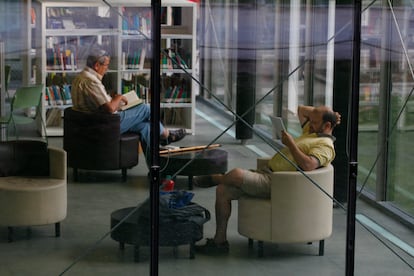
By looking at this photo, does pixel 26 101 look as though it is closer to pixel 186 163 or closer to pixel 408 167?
pixel 186 163

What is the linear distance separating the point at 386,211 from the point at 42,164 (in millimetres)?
2141

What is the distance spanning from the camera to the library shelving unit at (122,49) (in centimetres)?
835

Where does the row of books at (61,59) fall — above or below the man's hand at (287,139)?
above

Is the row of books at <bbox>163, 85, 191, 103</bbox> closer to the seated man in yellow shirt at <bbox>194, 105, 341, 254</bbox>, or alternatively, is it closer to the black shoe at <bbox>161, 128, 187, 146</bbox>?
the black shoe at <bbox>161, 128, 187, 146</bbox>

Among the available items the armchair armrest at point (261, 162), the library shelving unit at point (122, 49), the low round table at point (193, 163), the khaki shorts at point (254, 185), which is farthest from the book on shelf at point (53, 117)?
the armchair armrest at point (261, 162)

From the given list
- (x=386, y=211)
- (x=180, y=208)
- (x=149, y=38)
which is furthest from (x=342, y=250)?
(x=149, y=38)

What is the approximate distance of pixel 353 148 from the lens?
28.9 feet

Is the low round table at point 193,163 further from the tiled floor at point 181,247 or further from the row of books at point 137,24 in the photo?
the row of books at point 137,24

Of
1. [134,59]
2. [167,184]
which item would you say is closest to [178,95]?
[134,59]

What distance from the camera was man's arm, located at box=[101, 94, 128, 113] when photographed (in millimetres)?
8484

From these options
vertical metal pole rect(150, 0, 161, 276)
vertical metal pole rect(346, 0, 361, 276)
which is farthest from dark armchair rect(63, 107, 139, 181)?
vertical metal pole rect(346, 0, 361, 276)

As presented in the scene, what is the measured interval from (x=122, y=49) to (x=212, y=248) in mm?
1329

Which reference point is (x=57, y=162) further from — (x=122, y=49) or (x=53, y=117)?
(x=122, y=49)

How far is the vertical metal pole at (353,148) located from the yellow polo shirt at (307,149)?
17 cm
